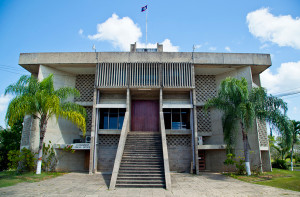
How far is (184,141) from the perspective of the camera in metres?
13.8

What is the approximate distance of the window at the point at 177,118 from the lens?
48.2 feet

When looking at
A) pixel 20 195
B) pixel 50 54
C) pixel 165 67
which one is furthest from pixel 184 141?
pixel 50 54

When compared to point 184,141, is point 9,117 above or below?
above

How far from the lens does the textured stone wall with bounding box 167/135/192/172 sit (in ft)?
43.6

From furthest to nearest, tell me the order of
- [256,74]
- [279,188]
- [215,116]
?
[256,74], [215,116], [279,188]

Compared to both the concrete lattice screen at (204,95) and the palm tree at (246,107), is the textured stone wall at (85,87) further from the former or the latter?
the palm tree at (246,107)

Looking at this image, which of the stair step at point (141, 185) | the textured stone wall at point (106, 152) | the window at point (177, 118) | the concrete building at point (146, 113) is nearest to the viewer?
the stair step at point (141, 185)

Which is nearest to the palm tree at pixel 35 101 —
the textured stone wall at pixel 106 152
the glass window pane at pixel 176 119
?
the textured stone wall at pixel 106 152

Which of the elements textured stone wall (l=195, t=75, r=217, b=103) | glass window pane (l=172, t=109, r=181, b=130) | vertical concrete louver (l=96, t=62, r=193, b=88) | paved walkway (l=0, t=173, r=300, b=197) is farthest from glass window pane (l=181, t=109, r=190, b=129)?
paved walkway (l=0, t=173, r=300, b=197)

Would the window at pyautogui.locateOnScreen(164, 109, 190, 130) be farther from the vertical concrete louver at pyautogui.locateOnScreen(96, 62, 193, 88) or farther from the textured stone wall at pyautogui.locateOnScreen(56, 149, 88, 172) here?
the textured stone wall at pyautogui.locateOnScreen(56, 149, 88, 172)

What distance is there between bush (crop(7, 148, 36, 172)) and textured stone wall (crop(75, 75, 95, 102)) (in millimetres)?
4901

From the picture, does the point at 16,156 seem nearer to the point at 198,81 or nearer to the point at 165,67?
the point at 165,67

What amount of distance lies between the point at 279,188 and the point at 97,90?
11.2m

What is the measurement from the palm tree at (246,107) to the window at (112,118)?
6.66m
